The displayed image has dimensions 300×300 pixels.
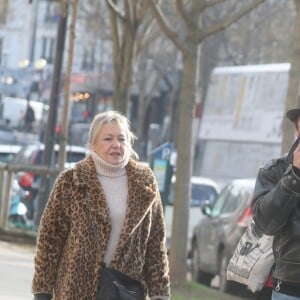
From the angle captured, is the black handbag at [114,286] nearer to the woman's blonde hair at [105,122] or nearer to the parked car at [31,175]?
the woman's blonde hair at [105,122]

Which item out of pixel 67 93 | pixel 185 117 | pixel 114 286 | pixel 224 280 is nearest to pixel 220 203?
pixel 224 280

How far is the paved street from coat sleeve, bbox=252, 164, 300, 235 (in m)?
6.78

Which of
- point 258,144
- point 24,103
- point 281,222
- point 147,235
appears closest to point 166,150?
point 258,144

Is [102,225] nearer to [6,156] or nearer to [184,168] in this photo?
[184,168]

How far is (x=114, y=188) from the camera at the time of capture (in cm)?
635

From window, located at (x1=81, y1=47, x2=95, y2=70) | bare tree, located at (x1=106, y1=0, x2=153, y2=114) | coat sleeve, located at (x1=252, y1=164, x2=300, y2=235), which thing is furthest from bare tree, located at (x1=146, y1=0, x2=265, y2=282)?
window, located at (x1=81, y1=47, x2=95, y2=70)

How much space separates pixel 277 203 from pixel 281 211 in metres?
0.04

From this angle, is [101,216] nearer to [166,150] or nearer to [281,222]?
[281,222]

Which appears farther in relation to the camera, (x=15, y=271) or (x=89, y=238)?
(x=15, y=271)

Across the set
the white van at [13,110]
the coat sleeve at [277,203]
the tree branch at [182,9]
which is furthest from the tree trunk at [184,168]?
the white van at [13,110]

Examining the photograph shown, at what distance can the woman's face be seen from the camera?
6.30 m

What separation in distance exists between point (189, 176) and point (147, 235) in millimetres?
8304

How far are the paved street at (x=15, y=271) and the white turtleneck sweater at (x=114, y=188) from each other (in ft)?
17.9

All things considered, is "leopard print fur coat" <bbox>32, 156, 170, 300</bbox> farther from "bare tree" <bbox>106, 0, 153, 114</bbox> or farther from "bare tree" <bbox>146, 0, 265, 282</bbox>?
"bare tree" <bbox>106, 0, 153, 114</bbox>
